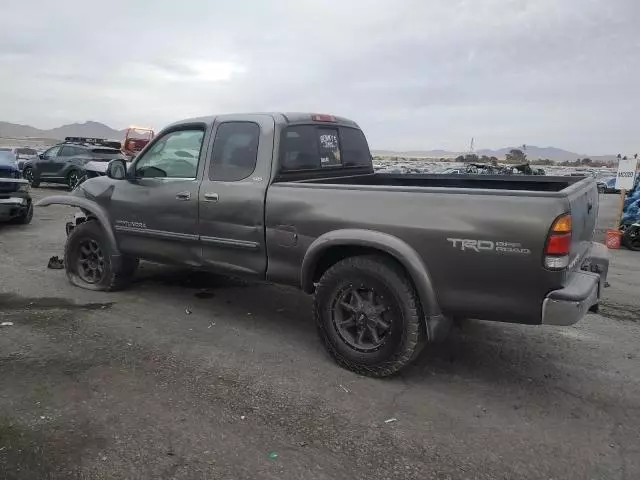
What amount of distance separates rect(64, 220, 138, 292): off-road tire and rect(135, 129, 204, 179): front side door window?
2.96ft

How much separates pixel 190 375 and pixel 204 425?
2.32 ft

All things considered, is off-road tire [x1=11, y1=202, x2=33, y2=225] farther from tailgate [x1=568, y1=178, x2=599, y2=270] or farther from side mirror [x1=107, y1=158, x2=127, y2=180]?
tailgate [x1=568, y1=178, x2=599, y2=270]

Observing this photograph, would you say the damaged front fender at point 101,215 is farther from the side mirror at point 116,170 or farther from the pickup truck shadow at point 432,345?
the pickup truck shadow at point 432,345

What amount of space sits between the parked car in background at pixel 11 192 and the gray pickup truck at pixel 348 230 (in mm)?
4937

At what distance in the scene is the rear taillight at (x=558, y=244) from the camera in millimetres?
2951

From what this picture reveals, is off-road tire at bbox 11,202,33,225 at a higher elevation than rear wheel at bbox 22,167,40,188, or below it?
below

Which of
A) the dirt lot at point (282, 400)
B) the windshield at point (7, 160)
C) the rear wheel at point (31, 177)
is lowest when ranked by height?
the dirt lot at point (282, 400)

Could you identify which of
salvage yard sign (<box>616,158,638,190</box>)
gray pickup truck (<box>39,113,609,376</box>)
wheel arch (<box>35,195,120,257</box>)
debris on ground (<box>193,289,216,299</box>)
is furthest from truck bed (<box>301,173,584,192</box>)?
salvage yard sign (<box>616,158,638,190</box>)

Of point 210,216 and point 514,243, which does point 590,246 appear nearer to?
point 514,243

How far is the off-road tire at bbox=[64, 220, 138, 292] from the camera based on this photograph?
542cm

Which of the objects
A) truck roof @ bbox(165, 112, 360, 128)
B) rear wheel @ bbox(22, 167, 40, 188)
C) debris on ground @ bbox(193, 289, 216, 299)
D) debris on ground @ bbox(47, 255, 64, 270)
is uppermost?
truck roof @ bbox(165, 112, 360, 128)

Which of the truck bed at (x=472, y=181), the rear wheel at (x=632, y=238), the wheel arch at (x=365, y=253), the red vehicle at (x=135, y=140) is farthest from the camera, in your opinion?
the red vehicle at (x=135, y=140)

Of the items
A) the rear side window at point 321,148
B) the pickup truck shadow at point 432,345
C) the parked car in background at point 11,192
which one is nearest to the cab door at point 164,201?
the pickup truck shadow at point 432,345

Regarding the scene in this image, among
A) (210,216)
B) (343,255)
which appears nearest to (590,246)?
(343,255)
